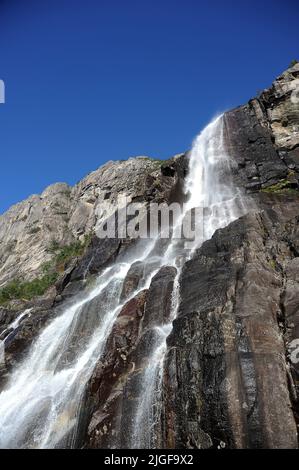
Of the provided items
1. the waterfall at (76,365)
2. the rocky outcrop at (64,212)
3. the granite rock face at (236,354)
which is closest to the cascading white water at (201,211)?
the waterfall at (76,365)

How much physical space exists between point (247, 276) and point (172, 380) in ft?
22.3

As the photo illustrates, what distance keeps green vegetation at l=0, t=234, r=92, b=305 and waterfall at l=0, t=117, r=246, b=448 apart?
19218 mm

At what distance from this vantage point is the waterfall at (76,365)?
19.3 meters

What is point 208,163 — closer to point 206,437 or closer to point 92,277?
point 92,277

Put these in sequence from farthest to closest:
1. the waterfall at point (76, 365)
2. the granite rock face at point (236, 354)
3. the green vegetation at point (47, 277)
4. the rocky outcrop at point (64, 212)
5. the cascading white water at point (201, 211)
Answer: the rocky outcrop at point (64, 212) → the green vegetation at point (47, 277) → the waterfall at point (76, 365) → the cascading white water at point (201, 211) → the granite rock face at point (236, 354)

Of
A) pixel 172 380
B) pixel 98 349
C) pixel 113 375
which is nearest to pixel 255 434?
pixel 172 380

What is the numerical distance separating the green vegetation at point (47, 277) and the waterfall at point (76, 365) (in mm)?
19218

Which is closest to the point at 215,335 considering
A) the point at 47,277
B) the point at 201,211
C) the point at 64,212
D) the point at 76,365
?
the point at 76,365

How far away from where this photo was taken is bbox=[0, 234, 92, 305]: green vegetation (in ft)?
178

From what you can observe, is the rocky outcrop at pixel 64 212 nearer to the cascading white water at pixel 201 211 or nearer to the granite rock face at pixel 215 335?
the cascading white water at pixel 201 211

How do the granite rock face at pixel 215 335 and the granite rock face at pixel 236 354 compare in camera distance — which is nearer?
the granite rock face at pixel 236 354

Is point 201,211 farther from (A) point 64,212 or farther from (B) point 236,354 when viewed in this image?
(A) point 64,212

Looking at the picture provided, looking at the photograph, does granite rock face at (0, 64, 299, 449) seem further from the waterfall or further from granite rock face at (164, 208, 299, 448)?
the waterfall

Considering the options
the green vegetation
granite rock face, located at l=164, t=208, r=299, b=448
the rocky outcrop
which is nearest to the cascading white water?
granite rock face, located at l=164, t=208, r=299, b=448
